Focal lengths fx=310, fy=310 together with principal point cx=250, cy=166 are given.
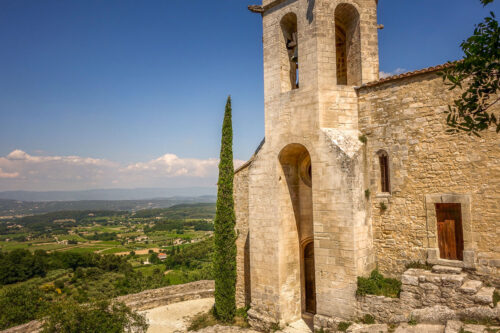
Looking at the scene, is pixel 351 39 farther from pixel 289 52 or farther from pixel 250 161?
pixel 250 161

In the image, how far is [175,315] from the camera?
13.2 m

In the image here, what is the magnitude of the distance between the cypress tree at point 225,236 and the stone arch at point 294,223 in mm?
2480

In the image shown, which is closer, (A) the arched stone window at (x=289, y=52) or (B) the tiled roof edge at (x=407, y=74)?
(B) the tiled roof edge at (x=407, y=74)

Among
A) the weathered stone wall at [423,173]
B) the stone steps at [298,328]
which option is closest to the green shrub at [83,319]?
the stone steps at [298,328]

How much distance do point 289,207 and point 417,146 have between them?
4299 millimetres

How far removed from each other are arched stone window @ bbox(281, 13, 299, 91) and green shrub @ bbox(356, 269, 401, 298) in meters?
6.45

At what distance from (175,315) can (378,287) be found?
873 cm

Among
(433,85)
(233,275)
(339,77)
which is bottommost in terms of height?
(233,275)

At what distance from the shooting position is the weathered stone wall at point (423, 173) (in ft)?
24.6

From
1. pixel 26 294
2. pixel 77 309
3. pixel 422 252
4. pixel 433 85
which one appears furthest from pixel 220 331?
pixel 26 294

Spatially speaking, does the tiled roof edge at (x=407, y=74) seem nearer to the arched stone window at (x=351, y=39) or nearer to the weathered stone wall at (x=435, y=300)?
the arched stone window at (x=351, y=39)

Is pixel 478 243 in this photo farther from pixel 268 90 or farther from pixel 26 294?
pixel 26 294

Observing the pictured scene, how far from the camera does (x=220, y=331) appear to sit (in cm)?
985

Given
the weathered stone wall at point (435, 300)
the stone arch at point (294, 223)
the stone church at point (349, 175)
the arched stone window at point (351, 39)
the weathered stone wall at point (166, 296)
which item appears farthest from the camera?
the weathered stone wall at point (166, 296)
